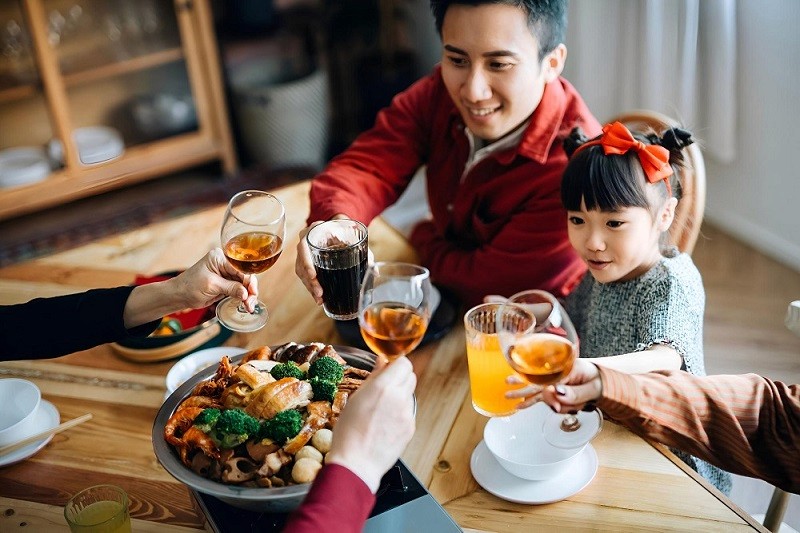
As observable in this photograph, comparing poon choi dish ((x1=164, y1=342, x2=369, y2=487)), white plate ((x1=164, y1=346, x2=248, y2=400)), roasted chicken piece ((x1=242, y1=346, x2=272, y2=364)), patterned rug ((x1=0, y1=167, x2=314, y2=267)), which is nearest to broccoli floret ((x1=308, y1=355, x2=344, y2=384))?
poon choi dish ((x1=164, y1=342, x2=369, y2=487))

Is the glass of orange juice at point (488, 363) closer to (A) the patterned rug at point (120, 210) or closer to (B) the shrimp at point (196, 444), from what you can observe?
(B) the shrimp at point (196, 444)

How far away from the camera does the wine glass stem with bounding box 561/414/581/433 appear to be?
1340 mm

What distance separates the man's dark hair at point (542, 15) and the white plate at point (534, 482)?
916mm

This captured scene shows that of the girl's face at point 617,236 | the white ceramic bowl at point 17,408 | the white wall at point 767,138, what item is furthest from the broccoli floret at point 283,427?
the white wall at point 767,138

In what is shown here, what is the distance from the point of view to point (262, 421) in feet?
4.04

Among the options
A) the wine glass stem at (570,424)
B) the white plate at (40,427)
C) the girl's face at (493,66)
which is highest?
the girl's face at (493,66)

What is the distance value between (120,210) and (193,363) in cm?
271

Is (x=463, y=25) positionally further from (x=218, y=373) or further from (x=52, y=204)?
(x=52, y=204)

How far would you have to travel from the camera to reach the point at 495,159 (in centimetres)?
196

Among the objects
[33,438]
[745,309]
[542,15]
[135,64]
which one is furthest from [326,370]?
[135,64]

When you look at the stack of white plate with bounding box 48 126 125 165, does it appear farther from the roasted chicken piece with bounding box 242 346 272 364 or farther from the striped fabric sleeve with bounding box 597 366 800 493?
the striped fabric sleeve with bounding box 597 366 800 493

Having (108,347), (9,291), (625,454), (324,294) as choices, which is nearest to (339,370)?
(324,294)

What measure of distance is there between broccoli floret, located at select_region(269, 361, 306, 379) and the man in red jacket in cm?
22

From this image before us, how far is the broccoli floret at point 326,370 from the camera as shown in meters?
1.32
